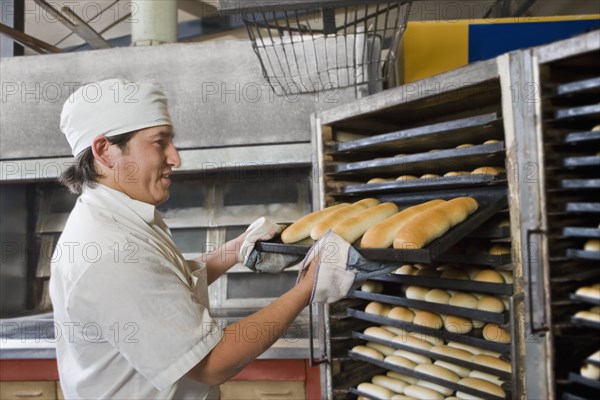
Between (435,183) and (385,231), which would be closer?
(385,231)

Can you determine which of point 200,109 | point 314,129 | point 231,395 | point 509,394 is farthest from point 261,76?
point 509,394

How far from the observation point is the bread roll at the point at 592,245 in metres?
1.13

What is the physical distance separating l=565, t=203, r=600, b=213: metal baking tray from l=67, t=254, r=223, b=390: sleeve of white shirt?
3.02 feet

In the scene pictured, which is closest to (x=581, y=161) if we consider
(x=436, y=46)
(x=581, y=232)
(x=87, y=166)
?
(x=581, y=232)

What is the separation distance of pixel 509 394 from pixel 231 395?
1.34m

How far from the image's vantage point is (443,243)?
1.10 meters

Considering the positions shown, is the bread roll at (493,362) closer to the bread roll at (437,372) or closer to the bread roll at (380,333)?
the bread roll at (437,372)

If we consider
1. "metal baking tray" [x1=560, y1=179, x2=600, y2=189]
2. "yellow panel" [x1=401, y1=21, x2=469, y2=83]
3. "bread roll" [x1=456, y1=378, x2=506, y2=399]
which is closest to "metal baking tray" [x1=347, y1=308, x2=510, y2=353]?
"bread roll" [x1=456, y1=378, x2=506, y2=399]

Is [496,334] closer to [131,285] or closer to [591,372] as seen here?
[591,372]

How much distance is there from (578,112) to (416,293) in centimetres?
79

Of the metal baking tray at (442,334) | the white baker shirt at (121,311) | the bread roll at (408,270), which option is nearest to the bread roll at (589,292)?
the metal baking tray at (442,334)

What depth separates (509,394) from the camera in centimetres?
136

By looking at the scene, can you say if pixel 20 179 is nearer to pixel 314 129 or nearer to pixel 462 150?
pixel 314 129

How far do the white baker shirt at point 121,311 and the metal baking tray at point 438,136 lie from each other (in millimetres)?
743
